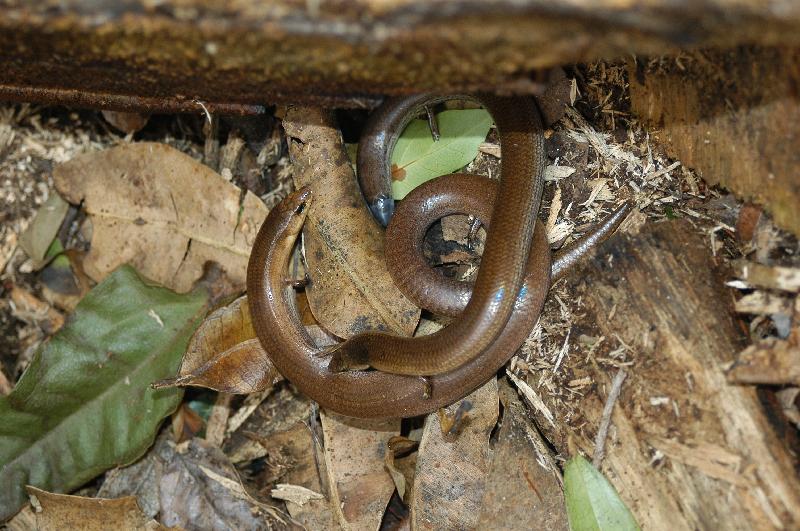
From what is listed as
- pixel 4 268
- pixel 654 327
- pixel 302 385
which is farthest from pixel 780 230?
pixel 4 268

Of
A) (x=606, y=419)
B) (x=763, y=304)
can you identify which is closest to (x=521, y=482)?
(x=606, y=419)

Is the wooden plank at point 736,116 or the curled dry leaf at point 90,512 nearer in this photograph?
the wooden plank at point 736,116

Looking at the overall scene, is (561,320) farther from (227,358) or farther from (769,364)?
(227,358)

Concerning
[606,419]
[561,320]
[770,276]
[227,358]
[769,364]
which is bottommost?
[227,358]

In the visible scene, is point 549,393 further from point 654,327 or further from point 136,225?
point 136,225

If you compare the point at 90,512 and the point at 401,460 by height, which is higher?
the point at 401,460

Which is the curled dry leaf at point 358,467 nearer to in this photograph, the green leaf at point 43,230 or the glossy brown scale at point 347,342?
the glossy brown scale at point 347,342

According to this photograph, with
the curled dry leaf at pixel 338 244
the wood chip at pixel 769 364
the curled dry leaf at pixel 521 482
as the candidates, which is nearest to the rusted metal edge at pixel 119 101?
the curled dry leaf at pixel 338 244
